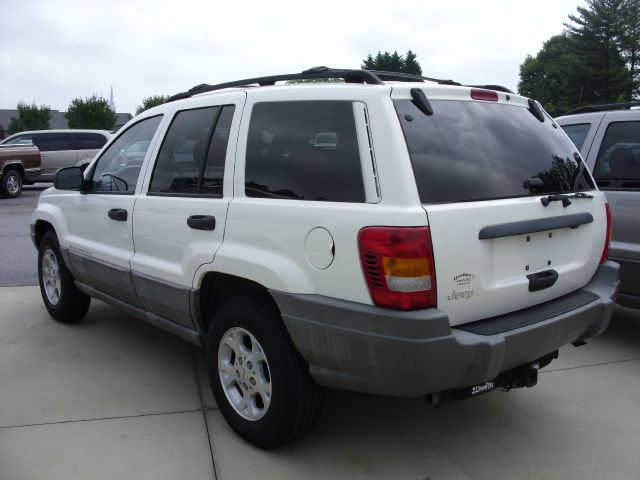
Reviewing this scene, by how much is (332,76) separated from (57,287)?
3494mm

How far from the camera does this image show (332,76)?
2.98 metres

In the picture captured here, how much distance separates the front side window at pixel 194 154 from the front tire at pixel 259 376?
725 mm

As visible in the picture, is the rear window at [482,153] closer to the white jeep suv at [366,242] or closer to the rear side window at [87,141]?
the white jeep suv at [366,242]

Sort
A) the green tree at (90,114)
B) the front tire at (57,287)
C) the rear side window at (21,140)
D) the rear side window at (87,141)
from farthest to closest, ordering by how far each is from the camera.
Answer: the green tree at (90,114), the rear side window at (87,141), the rear side window at (21,140), the front tire at (57,287)

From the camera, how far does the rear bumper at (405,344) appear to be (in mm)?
2496

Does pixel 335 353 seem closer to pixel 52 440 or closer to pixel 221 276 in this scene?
pixel 221 276

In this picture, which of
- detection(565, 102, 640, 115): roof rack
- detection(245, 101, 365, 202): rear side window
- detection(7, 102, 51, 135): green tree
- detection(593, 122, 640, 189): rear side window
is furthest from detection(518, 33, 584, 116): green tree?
detection(245, 101, 365, 202): rear side window

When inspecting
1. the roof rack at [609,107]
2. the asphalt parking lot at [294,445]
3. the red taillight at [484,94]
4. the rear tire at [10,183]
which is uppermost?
the roof rack at [609,107]

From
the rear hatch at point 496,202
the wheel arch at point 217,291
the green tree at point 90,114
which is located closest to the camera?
the rear hatch at point 496,202

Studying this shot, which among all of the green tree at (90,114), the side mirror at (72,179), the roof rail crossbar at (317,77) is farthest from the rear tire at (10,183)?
the green tree at (90,114)

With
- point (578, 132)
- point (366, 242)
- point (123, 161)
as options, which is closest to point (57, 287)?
point (123, 161)

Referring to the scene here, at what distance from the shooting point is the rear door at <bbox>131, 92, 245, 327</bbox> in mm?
3314

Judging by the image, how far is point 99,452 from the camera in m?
3.15

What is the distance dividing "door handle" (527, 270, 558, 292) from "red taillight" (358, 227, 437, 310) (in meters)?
0.66
